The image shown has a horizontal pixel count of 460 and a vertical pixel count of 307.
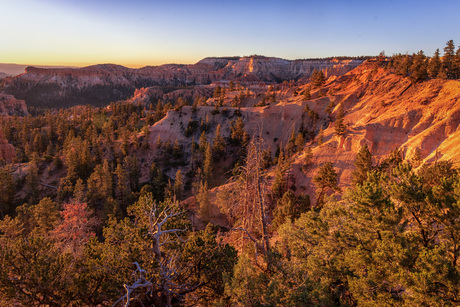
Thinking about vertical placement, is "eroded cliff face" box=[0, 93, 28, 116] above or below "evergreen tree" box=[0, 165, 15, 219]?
above

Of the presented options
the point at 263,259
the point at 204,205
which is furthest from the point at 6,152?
the point at 263,259

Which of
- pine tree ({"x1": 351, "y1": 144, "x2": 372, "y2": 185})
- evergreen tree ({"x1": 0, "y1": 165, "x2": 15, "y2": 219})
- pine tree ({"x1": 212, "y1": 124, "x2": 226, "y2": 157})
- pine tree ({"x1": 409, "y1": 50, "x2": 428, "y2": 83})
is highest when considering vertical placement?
pine tree ({"x1": 409, "y1": 50, "x2": 428, "y2": 83})

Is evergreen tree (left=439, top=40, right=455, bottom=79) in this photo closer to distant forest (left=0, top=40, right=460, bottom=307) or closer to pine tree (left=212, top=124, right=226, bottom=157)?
pine tree (left=212, top=124, right=226, bottom=157)

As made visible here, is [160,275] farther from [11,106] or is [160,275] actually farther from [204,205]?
[11,106]

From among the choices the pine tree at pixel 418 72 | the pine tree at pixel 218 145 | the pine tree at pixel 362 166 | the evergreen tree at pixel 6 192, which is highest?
the pine tree at pixel 418 72

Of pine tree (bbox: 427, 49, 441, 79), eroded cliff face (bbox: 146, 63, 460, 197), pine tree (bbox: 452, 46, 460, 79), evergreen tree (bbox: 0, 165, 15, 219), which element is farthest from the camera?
pine tree (bbox: 452, 46, 460, 79)

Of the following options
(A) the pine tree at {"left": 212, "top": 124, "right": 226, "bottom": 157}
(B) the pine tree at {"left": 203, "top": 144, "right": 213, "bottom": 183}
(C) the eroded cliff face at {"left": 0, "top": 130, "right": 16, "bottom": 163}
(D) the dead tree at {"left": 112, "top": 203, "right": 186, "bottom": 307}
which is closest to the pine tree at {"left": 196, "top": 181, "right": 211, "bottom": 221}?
(B) the pine tree at {"left": 203, "top": 144, "right": 213, "bottom": 183}

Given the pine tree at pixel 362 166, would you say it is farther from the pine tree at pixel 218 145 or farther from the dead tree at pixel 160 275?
the pine tree at pixel 218 145

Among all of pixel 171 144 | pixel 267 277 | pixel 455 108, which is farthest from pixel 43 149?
pixel 455 108

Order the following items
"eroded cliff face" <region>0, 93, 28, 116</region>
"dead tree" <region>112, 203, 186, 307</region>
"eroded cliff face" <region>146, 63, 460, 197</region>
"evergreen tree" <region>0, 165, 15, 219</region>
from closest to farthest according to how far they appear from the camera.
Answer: "dead tree" <region>112, 203, 186, 307</region> → "eroded cliff face" <region>146, 63, 460, 197</region> → "evergreen tree" <region>0, 165, 15, 219</region> → "eroded cliff face" <region>0, 93, 28, 116</region>

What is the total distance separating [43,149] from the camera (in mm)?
71000

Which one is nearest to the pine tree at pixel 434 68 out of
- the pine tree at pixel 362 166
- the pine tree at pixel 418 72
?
the pine tree at pixel 418 72

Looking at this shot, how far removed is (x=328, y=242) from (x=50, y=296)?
12.3 m

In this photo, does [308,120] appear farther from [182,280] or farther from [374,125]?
[182,280]
